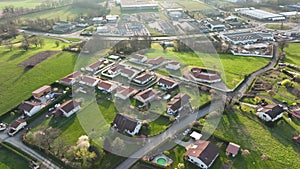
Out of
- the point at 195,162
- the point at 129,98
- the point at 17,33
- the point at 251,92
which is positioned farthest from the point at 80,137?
the point at 17,33

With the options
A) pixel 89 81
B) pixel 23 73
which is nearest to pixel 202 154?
pixel 89 81

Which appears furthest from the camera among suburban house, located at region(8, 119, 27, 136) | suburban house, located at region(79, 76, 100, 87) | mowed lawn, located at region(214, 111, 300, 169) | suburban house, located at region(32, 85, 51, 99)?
suburban house, located at region(79, 76, 100, 87)

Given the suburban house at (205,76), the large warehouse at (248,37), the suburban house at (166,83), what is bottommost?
the suburban house at (166,83)

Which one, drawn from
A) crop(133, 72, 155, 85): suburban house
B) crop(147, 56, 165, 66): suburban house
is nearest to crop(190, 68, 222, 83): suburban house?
crop(133, 72, 155, 85): suburban house

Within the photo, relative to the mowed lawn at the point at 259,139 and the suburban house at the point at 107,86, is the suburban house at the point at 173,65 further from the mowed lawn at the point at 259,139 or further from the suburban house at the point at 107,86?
the mowed lawn at the point at 259,139

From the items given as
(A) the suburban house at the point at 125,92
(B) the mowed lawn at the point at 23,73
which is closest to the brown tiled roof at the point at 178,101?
(A) the suburban house at the point at 125,92

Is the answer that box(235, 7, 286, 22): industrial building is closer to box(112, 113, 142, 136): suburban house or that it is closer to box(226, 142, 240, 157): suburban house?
box(226, 142, 240, 157): suburban house

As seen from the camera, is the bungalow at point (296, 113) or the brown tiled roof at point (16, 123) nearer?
the brown tiled roof at point (16, 123)
